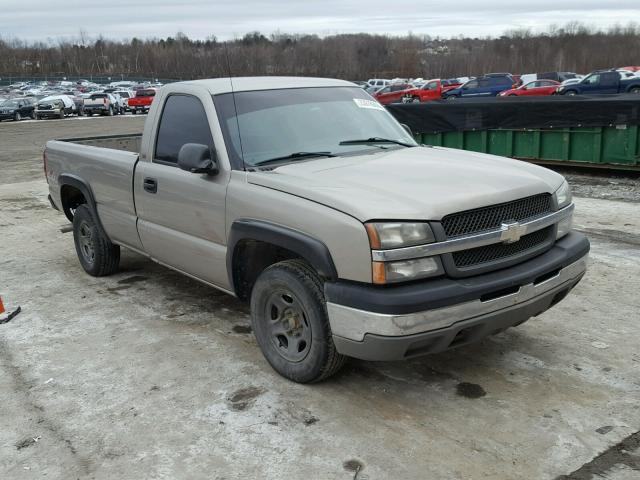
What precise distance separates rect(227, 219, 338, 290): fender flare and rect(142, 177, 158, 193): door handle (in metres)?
1.12

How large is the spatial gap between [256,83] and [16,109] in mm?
41513

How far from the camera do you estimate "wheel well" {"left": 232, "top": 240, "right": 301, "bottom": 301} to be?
14.0ft

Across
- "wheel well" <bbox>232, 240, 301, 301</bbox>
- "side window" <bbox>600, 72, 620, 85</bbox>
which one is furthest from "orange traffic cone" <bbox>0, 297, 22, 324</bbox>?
"side window" <bbox>600, 72, 620, 85</bbox>

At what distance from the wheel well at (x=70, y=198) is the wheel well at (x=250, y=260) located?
125 inches

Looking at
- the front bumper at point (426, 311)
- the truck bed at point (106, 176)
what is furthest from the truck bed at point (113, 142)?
the front bumper at point (426, 311)

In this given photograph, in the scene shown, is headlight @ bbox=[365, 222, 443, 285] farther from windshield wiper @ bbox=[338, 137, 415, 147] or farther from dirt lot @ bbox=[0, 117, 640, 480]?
windshield wiper @ bbox=[338, 137, 415, 147]

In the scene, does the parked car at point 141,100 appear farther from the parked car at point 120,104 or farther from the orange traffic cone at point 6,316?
the orange traffic cone at point 6,316

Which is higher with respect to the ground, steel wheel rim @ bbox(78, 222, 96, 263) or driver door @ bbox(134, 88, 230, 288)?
driver door @ bbox(134, 88, 230, 288)

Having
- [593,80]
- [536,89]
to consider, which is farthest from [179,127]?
[536,89]

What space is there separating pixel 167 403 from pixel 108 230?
8.75 ft

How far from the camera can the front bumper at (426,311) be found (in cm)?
332

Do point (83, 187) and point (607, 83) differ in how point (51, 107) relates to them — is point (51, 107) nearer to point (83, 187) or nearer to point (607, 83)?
point (607, 83)

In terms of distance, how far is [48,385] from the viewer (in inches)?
167

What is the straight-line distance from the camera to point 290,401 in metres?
3.88
